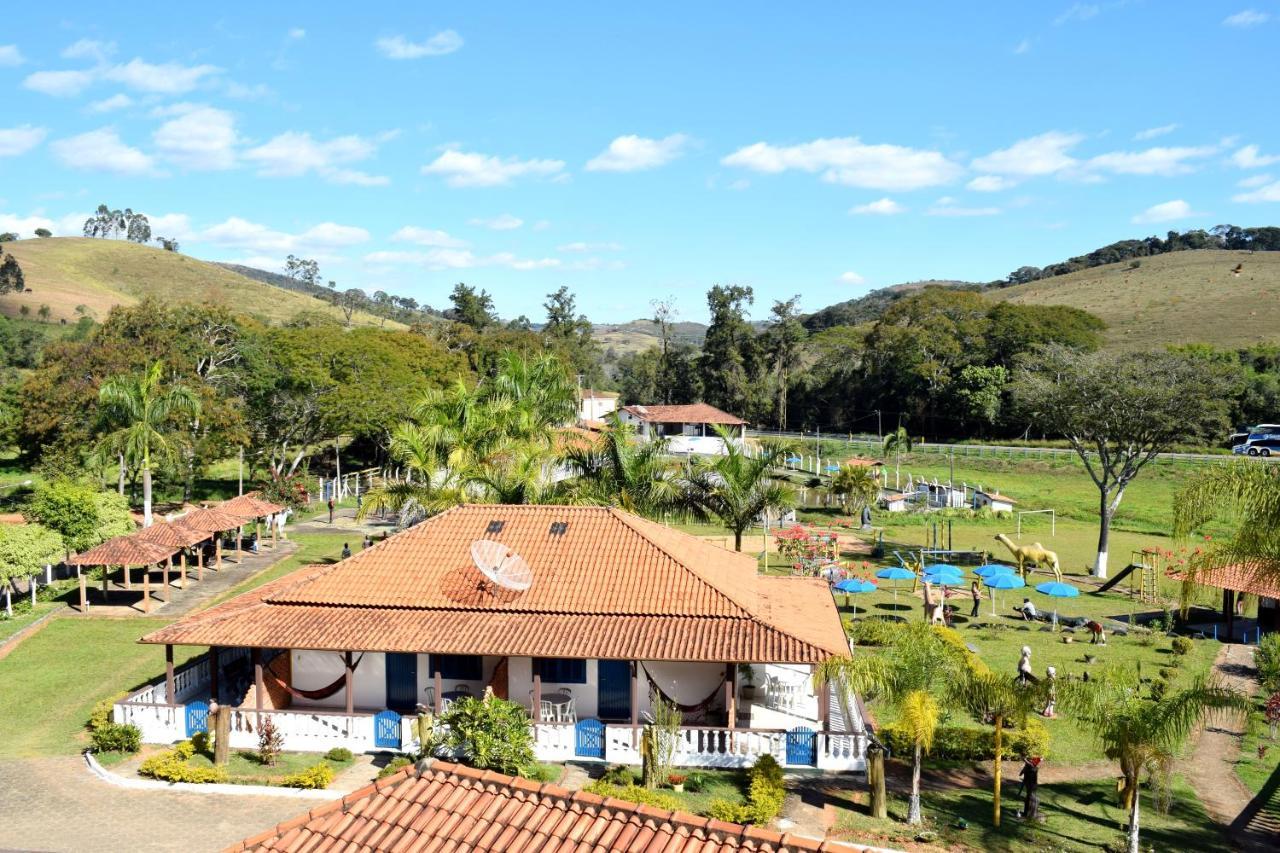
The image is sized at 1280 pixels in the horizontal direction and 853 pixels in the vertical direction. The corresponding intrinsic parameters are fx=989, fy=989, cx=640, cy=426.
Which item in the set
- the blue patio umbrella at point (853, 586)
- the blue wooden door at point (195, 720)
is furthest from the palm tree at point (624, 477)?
the blue wooden door at point (195, 720)

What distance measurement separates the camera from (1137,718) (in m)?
15.0

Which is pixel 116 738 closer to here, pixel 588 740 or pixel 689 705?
pixel 588 740

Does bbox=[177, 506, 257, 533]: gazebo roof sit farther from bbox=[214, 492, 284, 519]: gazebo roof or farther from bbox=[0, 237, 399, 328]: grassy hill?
bbox=[0, 237, 399, 328]: grassy hill

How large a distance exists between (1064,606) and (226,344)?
52724 mm

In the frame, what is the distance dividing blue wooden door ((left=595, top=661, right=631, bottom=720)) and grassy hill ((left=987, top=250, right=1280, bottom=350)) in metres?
97.1

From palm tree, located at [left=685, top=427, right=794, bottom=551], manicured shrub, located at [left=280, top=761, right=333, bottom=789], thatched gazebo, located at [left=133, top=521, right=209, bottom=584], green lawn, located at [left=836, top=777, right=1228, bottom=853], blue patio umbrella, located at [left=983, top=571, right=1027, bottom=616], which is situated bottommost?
green lawn, located at [left=836, top=777, right=1228, bottom=853]

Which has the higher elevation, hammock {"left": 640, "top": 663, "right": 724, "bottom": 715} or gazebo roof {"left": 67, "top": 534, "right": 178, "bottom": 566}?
gazebo roof {"left": 67, "top": 534, "right": 178, "bottom": 566}

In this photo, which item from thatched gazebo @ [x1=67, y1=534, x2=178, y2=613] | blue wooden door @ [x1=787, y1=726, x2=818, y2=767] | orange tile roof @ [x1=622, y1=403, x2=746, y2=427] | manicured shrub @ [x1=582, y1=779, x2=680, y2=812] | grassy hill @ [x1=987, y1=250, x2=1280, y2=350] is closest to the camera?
manicured shrub @ [x1=582, y1=779, x2=680, y2=812]

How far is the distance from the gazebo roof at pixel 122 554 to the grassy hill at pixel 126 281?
115m

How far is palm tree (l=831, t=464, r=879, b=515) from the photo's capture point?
55375 mm

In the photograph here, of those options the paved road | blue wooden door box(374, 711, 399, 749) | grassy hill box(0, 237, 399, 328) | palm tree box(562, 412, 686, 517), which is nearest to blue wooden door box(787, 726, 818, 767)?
blue wooden door box(374, 711, 399, 749)

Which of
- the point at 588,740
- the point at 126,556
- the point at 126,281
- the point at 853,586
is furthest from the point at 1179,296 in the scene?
the point at 126,281

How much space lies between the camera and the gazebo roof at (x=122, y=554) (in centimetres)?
3048

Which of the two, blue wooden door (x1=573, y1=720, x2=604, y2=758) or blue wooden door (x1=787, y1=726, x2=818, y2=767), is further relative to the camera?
blue wooden door (x1=573, y1=720, x2=604, y2=758)
